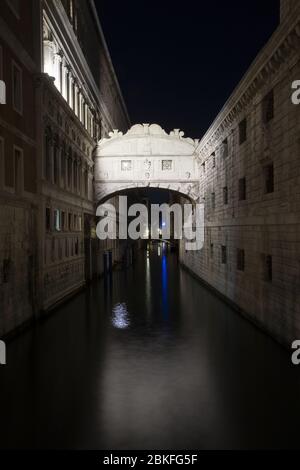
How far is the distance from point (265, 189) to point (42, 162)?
8387 millimetres

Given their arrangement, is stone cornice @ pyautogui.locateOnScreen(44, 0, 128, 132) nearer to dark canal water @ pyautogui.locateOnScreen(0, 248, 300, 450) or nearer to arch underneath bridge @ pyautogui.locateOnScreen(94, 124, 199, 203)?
arch underneath bridge @ pyautogui.locateOnScreen(94, 124, 199, 203)

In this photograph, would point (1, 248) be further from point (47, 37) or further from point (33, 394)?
point (47, 37)

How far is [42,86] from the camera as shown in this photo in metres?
16.5

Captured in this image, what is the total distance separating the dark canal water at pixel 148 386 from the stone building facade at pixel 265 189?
1298 millimetres

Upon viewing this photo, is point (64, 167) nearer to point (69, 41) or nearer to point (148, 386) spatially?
point (69, 41)

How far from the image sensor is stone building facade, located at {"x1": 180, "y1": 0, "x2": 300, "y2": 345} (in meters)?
11.5

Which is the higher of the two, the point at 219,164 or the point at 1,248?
the point at 219,164

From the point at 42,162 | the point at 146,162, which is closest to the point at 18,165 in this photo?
the point at 42,162

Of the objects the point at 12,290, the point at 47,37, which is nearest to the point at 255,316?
the point at 12,290

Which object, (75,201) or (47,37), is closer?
(47,37)

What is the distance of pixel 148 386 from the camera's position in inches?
371

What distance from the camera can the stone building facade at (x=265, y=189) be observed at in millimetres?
11461

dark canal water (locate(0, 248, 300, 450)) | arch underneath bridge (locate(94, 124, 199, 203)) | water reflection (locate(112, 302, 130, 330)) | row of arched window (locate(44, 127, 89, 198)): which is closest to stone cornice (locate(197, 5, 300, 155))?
row of arched window (locate(44, 127, 89, 198))
